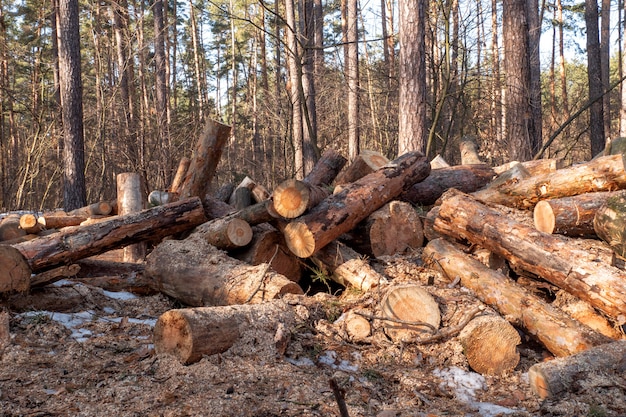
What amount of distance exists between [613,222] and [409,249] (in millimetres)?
1954

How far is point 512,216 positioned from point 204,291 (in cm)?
317

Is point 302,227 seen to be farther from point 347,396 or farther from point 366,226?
point 347,396

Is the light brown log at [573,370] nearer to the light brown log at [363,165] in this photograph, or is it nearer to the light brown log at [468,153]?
the light brown log at [363,165]

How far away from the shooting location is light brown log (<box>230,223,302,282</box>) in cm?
536

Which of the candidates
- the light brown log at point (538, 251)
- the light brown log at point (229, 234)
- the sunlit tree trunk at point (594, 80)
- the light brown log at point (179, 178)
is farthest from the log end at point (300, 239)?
the sunlit tree trunk at point (594, 80)

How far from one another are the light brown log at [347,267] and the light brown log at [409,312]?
20.0 inches

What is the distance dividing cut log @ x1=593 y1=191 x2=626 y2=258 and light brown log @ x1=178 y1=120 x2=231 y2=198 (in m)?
4.52

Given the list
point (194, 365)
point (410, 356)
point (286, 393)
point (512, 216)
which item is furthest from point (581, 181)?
point (194, 365)

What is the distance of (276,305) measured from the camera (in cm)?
405

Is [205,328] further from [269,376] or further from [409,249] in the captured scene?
[409,249]

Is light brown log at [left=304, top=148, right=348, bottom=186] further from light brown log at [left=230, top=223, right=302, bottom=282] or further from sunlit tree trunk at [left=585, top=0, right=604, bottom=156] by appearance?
sunlit tree trunk at [left=585, top=0, right=604, bottom=156]

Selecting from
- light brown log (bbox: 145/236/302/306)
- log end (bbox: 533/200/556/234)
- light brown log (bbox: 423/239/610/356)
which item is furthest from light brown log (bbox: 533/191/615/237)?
light brown log (bbox: 145/236/302/306)

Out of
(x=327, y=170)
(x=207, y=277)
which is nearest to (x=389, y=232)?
(x=207, y=277)

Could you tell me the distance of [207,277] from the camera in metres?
4.87
